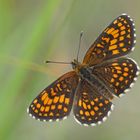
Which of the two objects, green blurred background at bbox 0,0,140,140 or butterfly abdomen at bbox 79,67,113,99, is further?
butterfly abdomen at bbox 79,67,113,99

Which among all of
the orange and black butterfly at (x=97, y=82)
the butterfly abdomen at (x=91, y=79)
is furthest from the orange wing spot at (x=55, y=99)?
the butterfly abdomen at (x=91, y=79)

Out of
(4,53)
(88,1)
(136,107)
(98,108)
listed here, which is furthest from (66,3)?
Result: (136,107)

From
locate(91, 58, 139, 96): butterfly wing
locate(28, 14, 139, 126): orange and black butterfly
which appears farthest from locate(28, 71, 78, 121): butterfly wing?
locate(91, 58, 139, 96): butterfly wing

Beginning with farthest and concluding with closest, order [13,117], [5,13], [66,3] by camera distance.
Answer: [5,13] < [66,3] < [13,117]

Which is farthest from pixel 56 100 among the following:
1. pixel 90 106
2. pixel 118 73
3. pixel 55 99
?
pixel 118 73

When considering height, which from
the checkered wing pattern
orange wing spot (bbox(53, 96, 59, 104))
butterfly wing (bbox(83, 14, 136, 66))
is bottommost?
the checkered wing pattern

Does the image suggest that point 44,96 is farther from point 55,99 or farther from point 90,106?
point 90,106

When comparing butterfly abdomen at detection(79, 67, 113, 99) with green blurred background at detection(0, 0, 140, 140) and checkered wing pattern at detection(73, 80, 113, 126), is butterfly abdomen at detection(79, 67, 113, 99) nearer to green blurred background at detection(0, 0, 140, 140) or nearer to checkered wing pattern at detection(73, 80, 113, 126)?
checkered wing pattern at detection(73, 80, 113, 126)

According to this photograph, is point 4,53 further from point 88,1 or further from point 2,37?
point 88,1
